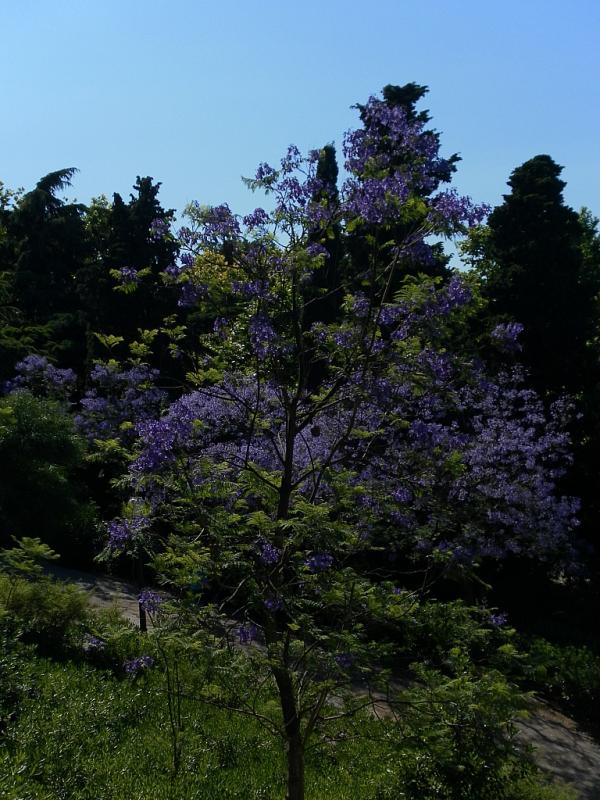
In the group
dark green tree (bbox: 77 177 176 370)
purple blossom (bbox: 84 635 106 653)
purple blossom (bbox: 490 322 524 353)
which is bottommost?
purple blossom (bbox: 84 635 106 653)

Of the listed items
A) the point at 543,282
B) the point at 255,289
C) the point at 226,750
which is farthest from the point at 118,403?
the point at 543,282

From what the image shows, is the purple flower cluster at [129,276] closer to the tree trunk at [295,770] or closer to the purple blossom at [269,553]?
the purple blossom at [269,553]

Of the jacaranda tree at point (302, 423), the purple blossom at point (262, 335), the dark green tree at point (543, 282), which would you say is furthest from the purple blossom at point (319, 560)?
the dark green tree at point (543, 282)

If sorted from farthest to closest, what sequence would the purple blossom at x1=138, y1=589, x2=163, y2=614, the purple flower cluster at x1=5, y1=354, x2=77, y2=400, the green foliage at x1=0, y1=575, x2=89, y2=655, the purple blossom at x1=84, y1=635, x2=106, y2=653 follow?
the purple flower cluster at x1=5, y1=354, x2=77, y2=400 → the green foliage at x1=0, y1=575, x2=89, y2=655 → the purple blossom at x1=84, y1=635, x2=106, y2=653 → the purple blossom at x1=138, y1=589, x2=163, y2=614

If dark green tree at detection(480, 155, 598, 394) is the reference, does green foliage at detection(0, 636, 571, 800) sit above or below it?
below

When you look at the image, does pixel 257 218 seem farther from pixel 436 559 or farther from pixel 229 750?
pixel 229 750

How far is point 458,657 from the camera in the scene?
19.2ft

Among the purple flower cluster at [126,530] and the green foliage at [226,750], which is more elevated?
the purple flower cluster at [126,530]

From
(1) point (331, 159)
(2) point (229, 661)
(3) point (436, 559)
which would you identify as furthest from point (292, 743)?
(1) point (331, 159)

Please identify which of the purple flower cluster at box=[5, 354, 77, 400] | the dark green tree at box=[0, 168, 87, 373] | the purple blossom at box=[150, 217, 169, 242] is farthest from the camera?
the dark green tree at box=[0, 168, 87, 373]

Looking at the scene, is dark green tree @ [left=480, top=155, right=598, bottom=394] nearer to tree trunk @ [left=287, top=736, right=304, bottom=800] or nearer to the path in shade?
the path in shade

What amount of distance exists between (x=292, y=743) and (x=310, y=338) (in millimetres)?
2819

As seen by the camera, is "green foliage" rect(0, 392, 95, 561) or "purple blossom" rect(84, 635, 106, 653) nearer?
"purple blossom" rect(84, 635, 106, 653)

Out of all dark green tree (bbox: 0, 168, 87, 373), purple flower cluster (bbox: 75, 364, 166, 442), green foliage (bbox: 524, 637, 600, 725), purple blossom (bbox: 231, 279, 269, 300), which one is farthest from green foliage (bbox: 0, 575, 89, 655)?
dark green tree (bbox: 0, 168, 87, 373)
